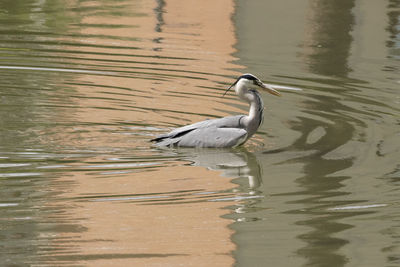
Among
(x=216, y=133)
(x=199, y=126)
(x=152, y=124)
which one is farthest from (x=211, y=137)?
(x=152, y=124)

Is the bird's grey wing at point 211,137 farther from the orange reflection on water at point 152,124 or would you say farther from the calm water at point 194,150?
the orange reflection on water at point 152,124

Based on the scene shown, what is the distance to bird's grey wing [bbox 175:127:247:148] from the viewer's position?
454 inches

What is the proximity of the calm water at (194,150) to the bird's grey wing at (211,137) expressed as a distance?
13 cm

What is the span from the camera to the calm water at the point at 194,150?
8.31 m

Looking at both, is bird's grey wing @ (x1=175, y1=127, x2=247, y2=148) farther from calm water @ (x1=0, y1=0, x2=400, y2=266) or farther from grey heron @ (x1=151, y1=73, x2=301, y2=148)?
calm water @ (x1=0, y1=0, x2=400, y2=266)

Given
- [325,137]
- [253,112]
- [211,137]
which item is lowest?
[325,137]

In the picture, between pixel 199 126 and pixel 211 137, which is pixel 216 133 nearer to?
pixel 211 137

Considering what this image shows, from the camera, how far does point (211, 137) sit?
11.5 m

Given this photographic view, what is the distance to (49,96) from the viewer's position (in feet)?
45.5

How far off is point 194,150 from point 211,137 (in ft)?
0.73

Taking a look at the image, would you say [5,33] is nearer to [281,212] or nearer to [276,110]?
[276,110]

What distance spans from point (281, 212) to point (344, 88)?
246 inches

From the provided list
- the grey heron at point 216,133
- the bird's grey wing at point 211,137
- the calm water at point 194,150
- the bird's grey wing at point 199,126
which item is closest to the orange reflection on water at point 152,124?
the calm water at point 194,150

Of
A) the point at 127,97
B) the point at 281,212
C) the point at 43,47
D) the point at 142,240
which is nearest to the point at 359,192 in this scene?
the point at 281,212
